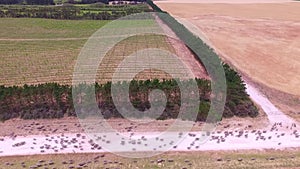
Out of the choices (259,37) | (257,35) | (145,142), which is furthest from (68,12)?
(145,142)

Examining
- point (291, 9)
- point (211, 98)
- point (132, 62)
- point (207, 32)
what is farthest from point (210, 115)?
point (291, 9)

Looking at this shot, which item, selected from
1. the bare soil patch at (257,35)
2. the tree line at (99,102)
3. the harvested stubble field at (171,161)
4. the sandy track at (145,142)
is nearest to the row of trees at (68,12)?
the bare soil patch at (257,35)

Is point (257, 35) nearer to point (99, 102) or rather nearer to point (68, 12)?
point (68, 12)

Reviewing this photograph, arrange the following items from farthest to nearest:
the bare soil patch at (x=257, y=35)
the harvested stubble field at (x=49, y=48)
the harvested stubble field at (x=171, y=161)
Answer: the bare soil patch at (x=257, y=35) → the harvested stubble field at (x=49, y=48) → the harvested stubble field at (x=171, y=161)

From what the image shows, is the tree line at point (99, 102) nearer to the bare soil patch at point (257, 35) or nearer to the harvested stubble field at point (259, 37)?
the harvested stubble field at point (259, 37)

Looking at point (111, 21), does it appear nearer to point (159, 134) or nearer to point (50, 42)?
point (50, 42)
